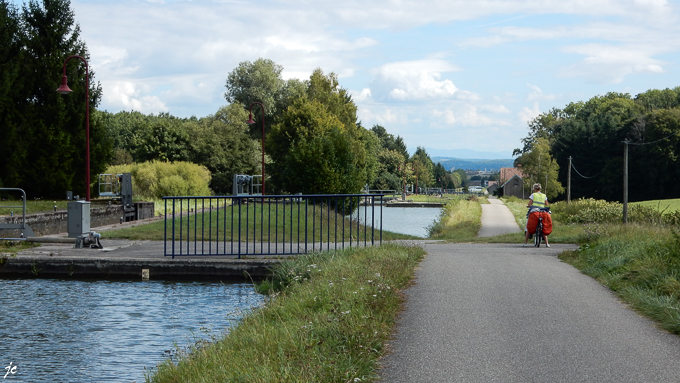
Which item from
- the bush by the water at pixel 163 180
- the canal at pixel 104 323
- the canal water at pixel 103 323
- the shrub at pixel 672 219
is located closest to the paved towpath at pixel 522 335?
the canal at pixel 104 323

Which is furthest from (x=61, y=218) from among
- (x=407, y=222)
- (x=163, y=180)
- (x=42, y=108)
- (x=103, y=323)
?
(x=407, y=222)

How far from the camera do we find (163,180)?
42.6 meters

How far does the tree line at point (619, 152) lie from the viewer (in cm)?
7719

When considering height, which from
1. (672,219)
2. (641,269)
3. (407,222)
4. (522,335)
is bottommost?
(407,222)

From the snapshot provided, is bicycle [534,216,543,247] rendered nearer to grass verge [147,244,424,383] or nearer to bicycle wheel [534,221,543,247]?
bicycle wheel [534,221,543,247]

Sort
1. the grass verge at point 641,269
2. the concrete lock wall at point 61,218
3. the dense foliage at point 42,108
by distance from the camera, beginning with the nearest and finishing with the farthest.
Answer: the grass verge at point 641,269 → the concrete lock wall at point 61,218 → the dense foliage at point 42,108

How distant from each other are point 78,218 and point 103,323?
8116 mm

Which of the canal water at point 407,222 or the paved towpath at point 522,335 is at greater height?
the paved towpath at point 522,335

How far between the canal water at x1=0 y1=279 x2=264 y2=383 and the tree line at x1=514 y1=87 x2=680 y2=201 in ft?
208

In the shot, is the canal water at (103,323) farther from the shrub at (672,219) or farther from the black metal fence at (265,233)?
the shrub at (672,219)

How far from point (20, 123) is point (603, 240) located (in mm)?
28810

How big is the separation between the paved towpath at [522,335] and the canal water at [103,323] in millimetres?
2866

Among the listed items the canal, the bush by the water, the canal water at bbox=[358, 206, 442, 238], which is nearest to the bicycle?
the canal water at bbox=[358, 206, 442, 238]

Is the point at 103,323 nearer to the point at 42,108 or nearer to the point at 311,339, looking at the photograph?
the point at 311,339
